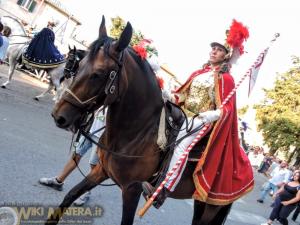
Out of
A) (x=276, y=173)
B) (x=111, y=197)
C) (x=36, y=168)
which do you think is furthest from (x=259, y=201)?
(x=36, y=168)

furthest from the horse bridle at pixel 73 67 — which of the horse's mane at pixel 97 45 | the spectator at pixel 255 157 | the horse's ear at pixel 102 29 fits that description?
the spectator at pixel 255 157

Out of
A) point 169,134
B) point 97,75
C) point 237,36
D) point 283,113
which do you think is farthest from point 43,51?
point 283,113

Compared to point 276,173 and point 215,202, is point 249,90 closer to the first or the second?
point 215,202

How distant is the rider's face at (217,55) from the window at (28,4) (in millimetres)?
42710

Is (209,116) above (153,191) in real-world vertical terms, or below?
above

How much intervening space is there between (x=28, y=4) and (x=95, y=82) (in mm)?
44706

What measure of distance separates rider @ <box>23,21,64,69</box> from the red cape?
32.6 feet

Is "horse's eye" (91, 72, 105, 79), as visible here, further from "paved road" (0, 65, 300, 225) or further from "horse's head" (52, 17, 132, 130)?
"paved road" (0, 65, 300, 225)

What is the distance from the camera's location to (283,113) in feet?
138

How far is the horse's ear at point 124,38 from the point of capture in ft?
12.2

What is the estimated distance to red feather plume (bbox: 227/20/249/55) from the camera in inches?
195

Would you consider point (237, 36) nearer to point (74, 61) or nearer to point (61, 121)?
point (74, 61)

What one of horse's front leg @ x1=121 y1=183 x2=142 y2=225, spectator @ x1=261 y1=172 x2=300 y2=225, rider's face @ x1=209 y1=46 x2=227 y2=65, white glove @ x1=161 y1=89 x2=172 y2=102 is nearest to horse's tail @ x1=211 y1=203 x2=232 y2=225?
horse's front leg @ x1=121 y1=183 x2=142 y2=225

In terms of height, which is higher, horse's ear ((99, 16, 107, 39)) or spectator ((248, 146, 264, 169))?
horse's ear ((99, 16, 107, 39))
